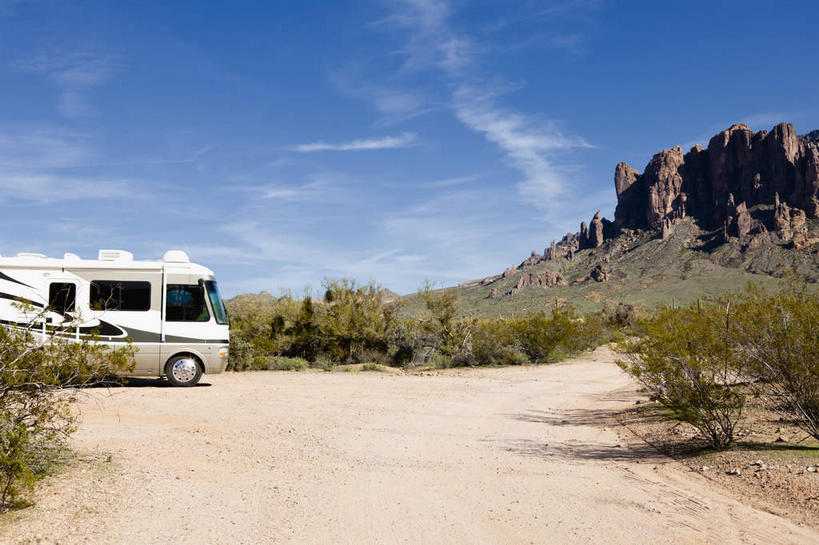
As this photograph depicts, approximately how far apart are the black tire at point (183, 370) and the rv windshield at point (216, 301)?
1216mm

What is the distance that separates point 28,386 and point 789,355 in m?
9.27

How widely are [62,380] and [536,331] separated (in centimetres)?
2401

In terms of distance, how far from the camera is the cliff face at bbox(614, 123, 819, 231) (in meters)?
94.1

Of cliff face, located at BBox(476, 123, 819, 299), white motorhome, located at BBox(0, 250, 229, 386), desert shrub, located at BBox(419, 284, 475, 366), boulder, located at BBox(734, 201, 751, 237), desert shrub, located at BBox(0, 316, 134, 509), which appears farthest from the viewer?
boulder, located at BBox(734, 201, 751, 237)

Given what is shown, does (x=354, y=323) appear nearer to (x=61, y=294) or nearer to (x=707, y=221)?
(x=61, y=294)

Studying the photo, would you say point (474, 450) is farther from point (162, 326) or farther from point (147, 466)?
point (162, 326)

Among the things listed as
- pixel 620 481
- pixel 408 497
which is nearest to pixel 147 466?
pixel 408 497

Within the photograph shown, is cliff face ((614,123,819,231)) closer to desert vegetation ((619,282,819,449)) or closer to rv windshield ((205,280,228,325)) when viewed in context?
desert vegetation ((619,282,819,449))

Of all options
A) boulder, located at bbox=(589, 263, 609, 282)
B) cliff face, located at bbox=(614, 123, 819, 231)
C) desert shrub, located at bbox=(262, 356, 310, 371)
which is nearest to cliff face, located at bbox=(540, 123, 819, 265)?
cliff face, located at bbox=(614, 123, 819, 231)

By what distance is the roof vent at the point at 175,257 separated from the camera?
603 inches

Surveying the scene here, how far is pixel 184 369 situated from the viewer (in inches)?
602

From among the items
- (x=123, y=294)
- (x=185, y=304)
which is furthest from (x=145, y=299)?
(x=185, y=304)

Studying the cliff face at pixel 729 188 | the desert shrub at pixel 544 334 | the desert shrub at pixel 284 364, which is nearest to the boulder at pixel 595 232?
the cliff face at pixel 729 188

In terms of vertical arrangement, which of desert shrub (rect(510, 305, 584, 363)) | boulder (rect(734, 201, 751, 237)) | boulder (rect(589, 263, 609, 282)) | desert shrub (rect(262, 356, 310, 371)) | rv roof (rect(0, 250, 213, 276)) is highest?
boulder (rect(734, 201, 751, 237))
